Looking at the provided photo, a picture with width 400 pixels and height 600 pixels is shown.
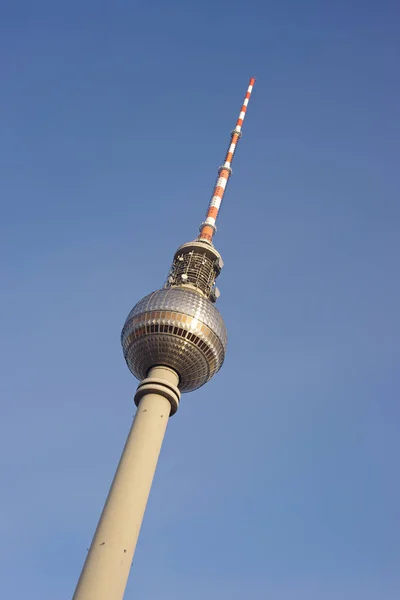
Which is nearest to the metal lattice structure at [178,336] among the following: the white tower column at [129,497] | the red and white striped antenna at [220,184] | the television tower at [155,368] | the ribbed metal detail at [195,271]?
the television tower at [155,368]

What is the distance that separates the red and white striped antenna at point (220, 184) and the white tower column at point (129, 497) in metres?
19.8

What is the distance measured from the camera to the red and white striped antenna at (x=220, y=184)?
6005 cm

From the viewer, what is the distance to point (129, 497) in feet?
118

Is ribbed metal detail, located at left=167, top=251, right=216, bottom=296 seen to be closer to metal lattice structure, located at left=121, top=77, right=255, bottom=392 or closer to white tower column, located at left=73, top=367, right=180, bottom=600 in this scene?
metal lattice structure, located at left=121, top=77, right=255, bottom=392

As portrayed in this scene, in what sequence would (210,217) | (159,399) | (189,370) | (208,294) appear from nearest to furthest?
(159,399) → (189,370) → (208,294) → (210,217)

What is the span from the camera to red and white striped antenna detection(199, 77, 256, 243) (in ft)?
197

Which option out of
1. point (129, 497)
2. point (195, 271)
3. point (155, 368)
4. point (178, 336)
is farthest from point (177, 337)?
point (129, 497)

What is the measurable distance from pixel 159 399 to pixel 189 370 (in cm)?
478

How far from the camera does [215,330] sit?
4759 centimetres

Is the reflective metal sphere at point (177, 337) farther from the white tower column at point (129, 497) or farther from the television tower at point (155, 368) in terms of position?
the white tower column at point (129, 497)

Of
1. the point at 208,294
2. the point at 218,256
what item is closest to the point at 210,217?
the point at 218,256

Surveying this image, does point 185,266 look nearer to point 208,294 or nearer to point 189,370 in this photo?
point 208,294

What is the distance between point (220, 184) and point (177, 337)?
2446 cm

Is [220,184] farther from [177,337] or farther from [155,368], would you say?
[155,368]
